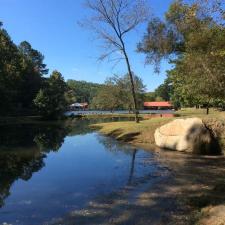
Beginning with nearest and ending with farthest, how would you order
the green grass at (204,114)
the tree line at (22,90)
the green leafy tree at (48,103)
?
the green grass at (204,114), the tree line at (22,90), the green leafy tree at (48,103)

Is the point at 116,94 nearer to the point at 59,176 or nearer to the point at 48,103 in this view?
the point at 48,103

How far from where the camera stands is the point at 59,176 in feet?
52.2

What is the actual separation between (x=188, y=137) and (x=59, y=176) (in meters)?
9.72

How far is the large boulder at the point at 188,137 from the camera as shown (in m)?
22.5

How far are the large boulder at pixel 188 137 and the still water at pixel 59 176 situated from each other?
216cm

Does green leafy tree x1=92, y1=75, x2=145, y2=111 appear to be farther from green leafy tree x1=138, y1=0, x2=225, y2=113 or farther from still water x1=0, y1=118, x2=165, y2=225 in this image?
still water x1=0, y1=118, x2=165, y2=225

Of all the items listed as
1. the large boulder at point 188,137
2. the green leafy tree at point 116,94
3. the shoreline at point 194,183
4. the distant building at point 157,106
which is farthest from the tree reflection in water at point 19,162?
the distant building at point 157,106

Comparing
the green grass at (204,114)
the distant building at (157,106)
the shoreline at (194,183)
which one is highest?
the distant building at (157,106)

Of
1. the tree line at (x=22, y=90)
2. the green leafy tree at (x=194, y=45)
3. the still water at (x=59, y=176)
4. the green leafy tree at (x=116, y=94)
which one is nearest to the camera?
the still water at (x=59, y=176)

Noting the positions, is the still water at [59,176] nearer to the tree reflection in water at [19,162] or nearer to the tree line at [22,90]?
the tree reflection in water at [19,162]

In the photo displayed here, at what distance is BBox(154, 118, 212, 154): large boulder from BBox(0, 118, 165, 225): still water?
2.16 meters

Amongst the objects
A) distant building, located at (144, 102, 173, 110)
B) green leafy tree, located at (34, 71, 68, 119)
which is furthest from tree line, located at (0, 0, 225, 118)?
distant building, located at (144, 102, 173, 110)

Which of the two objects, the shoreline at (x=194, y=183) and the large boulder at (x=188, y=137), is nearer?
the shoreline at (x=194, y=183)

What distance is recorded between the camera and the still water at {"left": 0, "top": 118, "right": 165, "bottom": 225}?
10842mm
